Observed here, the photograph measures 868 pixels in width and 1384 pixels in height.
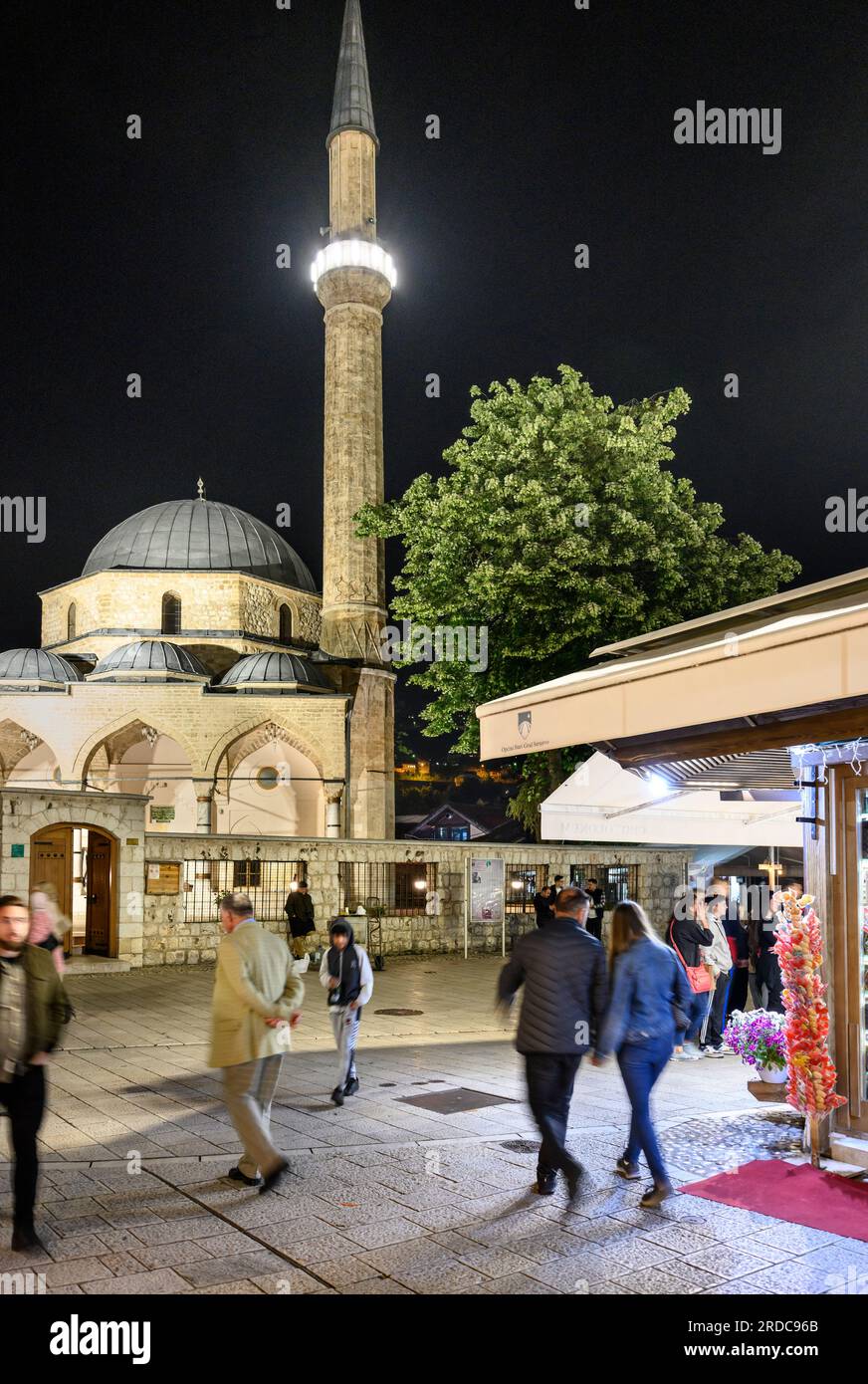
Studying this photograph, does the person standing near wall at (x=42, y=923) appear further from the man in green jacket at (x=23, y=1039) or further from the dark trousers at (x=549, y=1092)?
the dark trousers at (x=549, y=1092)

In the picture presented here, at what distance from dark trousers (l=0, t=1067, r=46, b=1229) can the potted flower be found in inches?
174

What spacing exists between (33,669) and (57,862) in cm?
1821

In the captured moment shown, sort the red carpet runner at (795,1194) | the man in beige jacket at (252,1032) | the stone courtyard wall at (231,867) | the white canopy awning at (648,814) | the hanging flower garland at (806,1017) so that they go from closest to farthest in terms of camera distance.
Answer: the red carpet runner at (795,1194)
the man in beige jacket at (252,1032)
the hanging flower garland at (806,1017)
the white canopy awning at (648,814)
the stone courtyard wall at (231,867)

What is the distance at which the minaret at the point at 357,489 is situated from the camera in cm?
3425

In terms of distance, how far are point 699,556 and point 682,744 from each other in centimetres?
1487

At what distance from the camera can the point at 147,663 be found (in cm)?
3253

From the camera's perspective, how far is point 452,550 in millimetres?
19906

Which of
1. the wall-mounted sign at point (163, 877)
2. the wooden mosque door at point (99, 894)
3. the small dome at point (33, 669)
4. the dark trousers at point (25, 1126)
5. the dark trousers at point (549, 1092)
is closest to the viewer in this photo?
the dark trousers at point (25, 1126)

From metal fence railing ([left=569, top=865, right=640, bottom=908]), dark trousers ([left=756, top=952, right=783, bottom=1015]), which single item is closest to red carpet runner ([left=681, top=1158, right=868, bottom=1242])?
dark trousers ([left=756, top=952, right=783, bottom=1015])

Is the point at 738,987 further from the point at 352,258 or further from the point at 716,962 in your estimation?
the point at 352,258

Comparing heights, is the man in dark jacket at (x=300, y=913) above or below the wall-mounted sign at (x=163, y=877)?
below

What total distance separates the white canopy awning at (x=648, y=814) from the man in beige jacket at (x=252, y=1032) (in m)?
3.28

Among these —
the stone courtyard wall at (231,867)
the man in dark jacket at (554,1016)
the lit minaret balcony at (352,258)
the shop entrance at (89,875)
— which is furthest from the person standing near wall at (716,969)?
the lit minaret balcony at (352,258)

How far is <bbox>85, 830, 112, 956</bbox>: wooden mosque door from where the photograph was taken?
17.3m
